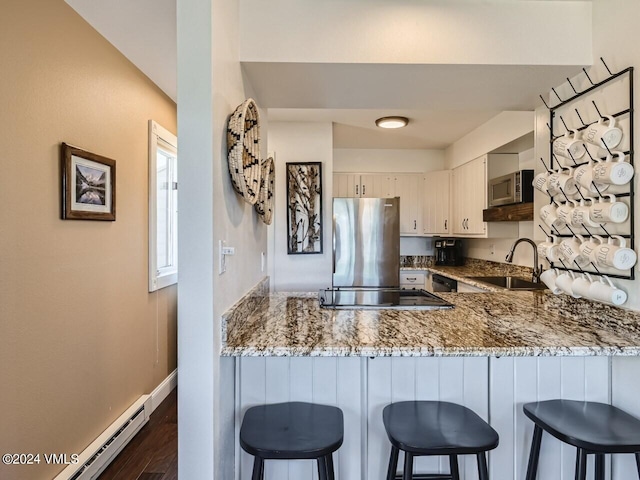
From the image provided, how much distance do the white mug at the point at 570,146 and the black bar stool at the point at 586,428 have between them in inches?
41.6

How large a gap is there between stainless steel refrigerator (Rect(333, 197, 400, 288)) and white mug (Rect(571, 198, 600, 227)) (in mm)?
1965

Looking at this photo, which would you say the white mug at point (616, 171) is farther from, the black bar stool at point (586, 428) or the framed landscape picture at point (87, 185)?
the framed landscape picture at point (87, 185)

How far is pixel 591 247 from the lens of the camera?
1.50 metres

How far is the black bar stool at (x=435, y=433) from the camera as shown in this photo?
1.12 meters

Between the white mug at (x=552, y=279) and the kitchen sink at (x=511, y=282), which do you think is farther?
the kitchen sink at (x=511, y=282)

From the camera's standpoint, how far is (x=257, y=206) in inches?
72.3

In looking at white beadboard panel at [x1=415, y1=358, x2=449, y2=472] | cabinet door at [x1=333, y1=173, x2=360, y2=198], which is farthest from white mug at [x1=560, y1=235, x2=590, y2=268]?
cabinet door at [x1=333, y1=173, x2=360, y2=198]

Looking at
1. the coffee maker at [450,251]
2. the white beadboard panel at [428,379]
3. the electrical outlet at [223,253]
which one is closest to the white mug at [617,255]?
the white beadboard panel at [428,379]

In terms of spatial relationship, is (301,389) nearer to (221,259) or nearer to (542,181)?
(221,259)

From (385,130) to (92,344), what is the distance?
3.12m

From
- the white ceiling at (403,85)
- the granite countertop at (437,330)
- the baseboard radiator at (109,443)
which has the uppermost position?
the white ceiling at (403,85)

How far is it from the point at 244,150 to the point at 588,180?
1.44 m

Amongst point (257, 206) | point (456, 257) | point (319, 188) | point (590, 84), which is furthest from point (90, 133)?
point (456, 257)

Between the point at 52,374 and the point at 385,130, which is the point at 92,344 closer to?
the point at 52,374
